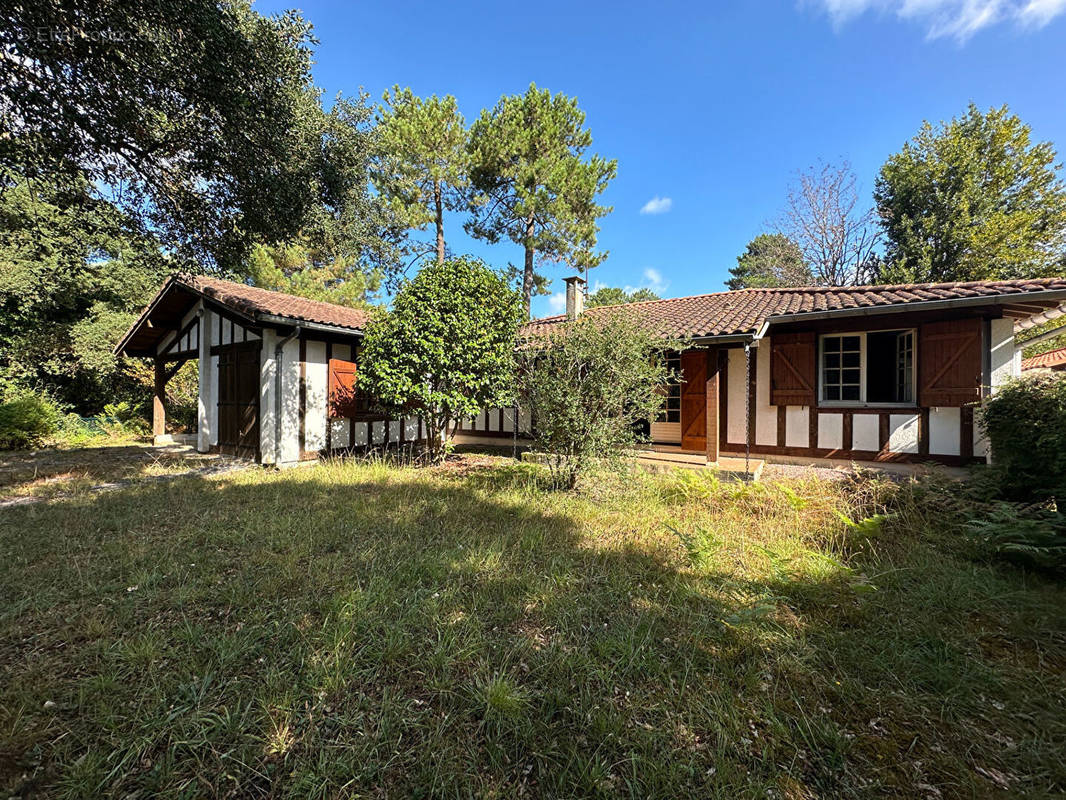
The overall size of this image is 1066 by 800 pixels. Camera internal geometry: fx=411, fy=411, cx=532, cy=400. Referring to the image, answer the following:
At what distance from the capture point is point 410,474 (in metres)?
7.18

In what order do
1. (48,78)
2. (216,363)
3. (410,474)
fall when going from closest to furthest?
(48,78)
(410,474)
(216,363)

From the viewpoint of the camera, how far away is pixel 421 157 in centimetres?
1579

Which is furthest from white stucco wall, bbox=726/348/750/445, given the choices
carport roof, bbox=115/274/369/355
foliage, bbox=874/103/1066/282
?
foliage, bbox=874/103/1066/282

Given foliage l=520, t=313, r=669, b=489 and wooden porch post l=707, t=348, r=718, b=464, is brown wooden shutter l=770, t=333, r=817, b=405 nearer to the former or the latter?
wooden porch post l=707, t=348, r=718, b=464

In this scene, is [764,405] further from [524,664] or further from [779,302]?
[524,664]

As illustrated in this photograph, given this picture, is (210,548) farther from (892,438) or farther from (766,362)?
(892,438)

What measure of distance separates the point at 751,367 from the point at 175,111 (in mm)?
10126

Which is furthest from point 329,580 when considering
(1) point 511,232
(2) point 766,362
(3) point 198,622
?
(1) point 511,232

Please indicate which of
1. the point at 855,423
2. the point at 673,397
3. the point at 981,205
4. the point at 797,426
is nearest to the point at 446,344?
the point at 673,397

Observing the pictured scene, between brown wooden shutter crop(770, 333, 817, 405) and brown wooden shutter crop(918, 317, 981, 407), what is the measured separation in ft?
5.16

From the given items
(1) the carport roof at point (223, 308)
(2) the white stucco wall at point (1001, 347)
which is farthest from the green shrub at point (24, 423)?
(2) the white stucco wall at point (1001, 347)

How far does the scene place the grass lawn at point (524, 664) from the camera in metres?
1.72

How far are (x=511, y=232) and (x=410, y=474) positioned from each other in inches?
503

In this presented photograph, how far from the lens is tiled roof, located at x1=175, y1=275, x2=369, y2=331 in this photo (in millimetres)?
8016
